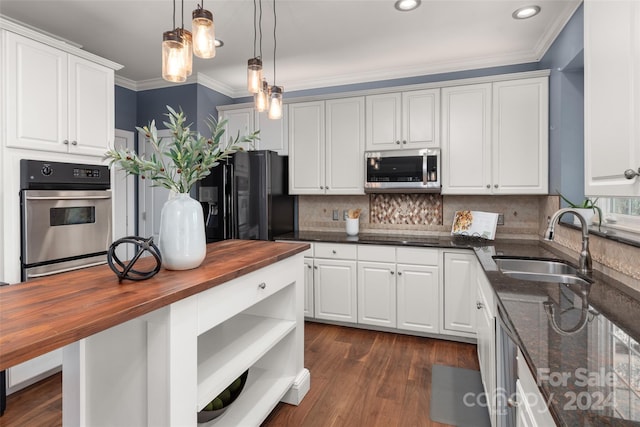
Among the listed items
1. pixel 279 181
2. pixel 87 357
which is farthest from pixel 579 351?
pixel 279 181

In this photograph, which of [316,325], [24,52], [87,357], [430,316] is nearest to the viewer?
[87,357]

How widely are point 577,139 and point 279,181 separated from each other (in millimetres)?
2692

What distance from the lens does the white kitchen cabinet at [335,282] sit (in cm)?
351

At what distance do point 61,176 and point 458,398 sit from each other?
314cm

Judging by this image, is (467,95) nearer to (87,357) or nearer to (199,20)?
(199,20)

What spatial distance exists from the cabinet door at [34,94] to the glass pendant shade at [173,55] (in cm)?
164

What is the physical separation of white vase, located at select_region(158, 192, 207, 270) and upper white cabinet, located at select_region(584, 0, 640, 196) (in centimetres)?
154

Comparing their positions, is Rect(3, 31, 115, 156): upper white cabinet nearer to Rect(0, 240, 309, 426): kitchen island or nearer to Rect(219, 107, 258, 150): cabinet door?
Rect(219, 107, 258, 150): cabinet door

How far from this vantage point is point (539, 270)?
94.3 inches

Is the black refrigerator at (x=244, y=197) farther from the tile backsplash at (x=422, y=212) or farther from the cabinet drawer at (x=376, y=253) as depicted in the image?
the cabinet drawer at (x=376, y=253)

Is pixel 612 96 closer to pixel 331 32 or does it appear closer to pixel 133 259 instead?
pixel 133 259

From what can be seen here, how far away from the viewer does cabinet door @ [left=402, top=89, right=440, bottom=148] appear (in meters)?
3.48

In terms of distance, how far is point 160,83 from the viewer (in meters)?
4.26

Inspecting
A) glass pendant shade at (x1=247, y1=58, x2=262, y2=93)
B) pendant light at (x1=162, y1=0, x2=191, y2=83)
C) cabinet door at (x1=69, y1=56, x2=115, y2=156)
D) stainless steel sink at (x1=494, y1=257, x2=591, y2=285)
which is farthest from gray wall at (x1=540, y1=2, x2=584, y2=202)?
cabinet door at (x1=69, y1=56, x2=115, y2=156)
